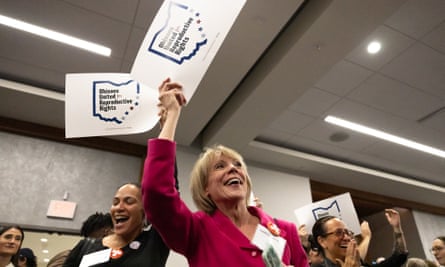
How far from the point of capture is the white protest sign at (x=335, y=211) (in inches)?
94.0

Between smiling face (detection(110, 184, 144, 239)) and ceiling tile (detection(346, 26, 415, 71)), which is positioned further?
ceiling tile (detection(346, 26, 415, 71))

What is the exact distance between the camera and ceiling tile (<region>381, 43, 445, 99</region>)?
2922 mm

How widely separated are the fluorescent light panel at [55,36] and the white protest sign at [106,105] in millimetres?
1805

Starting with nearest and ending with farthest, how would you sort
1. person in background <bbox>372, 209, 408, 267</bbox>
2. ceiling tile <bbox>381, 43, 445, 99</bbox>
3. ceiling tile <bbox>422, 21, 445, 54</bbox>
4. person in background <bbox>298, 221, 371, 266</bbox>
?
person in background <bbox>372, 209, 408, 267</bbox> < person in background <bbox>298, 221, 371, 266</bbox> < ceiling tile <bbox>422, 21, 445, 54</bbox> < ceiling tile <bbox>381, 43, 445, 99</bbox>

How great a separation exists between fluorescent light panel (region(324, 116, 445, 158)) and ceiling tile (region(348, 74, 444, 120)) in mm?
393

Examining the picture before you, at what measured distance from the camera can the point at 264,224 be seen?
90cm

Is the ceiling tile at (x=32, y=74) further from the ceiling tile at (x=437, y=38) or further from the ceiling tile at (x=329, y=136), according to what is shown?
the ceiling tile at (x=437, y=38)

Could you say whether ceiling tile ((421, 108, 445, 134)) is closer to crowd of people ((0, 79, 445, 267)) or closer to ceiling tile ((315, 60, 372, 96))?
ceiling tile ((315, 60, 372, 96))

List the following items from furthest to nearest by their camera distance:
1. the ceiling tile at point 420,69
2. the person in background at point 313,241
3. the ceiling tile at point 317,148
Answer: the ceiling tile at point 317,148 → the ceiling tile at point 420,69 → the person in background at point 313,241

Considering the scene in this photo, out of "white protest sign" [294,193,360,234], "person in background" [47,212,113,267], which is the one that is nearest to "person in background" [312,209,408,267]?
"white protest sign" [294,193,360,234]

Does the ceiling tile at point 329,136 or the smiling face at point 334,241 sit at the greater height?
the ceiling tile at point 329,136

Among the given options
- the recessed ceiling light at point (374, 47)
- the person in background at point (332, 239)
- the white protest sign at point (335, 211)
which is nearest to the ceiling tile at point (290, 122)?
the recessed ceiling light at point (374, 47)

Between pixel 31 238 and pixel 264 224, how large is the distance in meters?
5.29

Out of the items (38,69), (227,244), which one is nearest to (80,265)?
(227,244)
